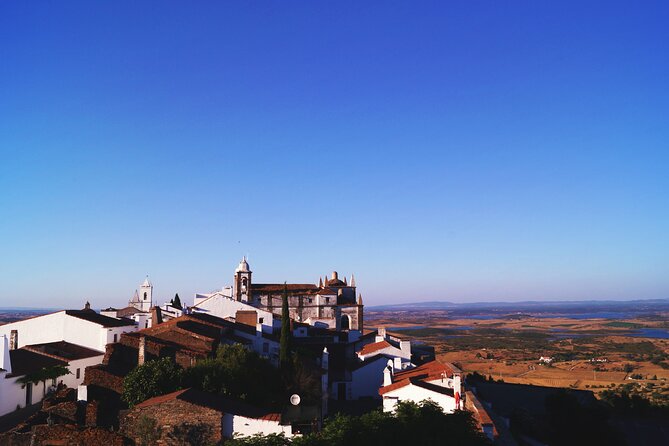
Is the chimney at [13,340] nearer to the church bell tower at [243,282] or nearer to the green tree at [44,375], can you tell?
the green tree at [44,375]

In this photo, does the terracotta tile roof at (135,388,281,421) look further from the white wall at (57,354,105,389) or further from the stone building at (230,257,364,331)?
Answer: the stone building at (230,257,364,331)

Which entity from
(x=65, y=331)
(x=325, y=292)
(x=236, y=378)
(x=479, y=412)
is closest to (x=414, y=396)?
(x=479, y=412)

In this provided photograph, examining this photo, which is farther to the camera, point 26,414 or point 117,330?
point 117,330

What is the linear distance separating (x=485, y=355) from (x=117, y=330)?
268ft

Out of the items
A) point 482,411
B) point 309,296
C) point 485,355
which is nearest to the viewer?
point 482,411

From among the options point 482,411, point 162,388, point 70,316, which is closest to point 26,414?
point 162,388

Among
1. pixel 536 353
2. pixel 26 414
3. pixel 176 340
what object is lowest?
pixel 536 353

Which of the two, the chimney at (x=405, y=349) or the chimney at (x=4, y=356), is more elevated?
the chimney at (x=4, y=356)

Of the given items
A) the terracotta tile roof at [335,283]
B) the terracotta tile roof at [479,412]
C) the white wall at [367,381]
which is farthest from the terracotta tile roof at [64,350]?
the terracotta tile roof at [335,283]

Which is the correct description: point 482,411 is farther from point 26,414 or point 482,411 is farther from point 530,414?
point 26,414

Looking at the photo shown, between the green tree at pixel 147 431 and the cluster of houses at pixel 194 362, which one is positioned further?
the cluster of houses at pixel 194 362

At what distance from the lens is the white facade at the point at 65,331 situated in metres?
40.5

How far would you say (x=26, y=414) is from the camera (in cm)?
2983

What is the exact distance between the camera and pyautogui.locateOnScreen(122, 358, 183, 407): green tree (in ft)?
87.6
